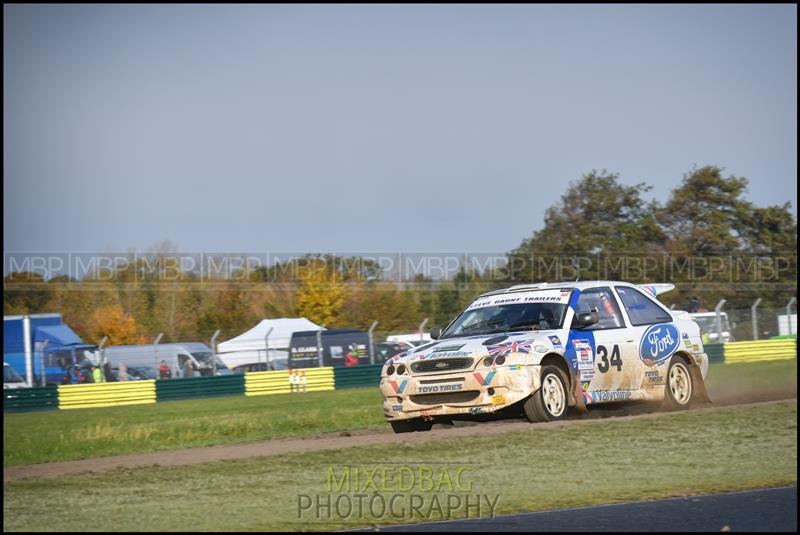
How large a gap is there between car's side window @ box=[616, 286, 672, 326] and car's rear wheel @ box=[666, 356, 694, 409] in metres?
0.54

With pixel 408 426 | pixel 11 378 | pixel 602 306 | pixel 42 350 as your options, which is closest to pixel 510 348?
pixel 408 426

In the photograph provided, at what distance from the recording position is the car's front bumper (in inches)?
408

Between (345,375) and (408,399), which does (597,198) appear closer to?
(345,375)

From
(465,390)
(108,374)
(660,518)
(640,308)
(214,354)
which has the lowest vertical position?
(660,518)

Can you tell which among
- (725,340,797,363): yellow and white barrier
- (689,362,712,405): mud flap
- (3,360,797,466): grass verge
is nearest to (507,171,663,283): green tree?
(725,340,797,363): yellow and white barrier

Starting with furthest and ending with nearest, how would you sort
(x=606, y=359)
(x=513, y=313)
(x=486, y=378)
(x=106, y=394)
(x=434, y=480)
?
1. (x=106, y=394)
2. (x=513, y=313)
3. (x=606, y=359)
4. (x=486, y=378)
5. (x=434, y=480)

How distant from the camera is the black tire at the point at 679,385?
12375mm

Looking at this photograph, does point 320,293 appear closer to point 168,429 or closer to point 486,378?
point 168,429

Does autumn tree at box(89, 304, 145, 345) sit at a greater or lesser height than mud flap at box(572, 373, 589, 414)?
greater

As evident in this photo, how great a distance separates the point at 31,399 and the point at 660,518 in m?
24.1

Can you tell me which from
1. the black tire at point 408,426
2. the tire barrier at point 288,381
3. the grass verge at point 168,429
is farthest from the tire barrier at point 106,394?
the black tire at point 408,426

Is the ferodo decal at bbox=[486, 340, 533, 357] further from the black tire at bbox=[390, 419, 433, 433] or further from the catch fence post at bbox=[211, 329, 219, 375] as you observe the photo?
the catch fence post at bbox=[211, 329, 219, 375]

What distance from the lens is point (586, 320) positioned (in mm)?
11227

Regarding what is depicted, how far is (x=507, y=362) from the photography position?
10383 mm
